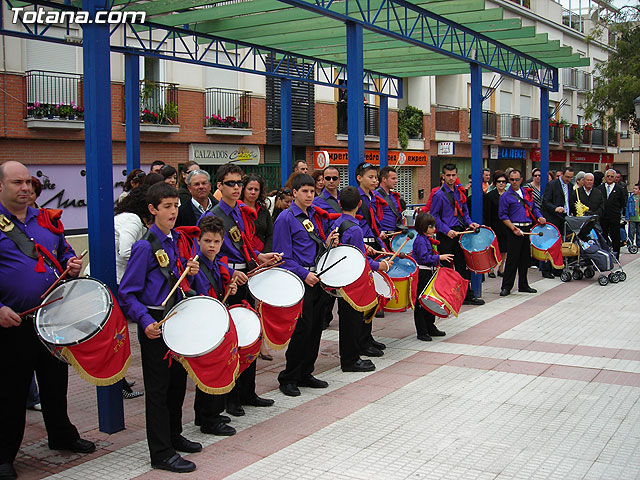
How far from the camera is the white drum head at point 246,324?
5363 millimetres

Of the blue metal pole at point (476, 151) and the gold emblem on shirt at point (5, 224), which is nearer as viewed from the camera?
the gold emblem on shirt at point (5, 224)

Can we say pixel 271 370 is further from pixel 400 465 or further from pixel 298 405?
pixel 400 465

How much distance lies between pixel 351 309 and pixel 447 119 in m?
27.0

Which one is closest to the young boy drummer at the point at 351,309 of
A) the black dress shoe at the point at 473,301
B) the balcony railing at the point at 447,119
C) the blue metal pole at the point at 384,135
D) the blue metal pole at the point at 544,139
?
the black dress shoe at the point at 473,301

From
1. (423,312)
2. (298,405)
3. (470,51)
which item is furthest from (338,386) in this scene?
(470,51)

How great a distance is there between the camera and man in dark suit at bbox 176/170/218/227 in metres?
6.77

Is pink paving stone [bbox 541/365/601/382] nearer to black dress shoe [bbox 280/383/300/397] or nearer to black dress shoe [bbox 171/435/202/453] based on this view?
black dress shoe [bbox 280/383/300/397]

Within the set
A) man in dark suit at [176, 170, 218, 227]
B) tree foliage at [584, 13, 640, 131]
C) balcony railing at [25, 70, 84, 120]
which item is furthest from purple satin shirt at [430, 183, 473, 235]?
tree foliage at [584, 13, 640, 131]

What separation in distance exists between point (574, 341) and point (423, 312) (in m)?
1.76

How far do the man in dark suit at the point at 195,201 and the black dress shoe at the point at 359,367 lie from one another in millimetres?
2081

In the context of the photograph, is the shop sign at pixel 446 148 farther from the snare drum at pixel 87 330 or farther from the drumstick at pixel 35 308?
the drumstick at pixel 35 308

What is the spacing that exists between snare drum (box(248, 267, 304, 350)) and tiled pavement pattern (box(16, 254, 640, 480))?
0.69 meters

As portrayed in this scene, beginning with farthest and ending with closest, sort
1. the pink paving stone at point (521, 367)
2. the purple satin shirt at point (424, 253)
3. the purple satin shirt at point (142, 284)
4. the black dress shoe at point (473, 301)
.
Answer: the black dress shoe at point (473, 301) → the purple satin shirt at point (424, 253) → the pink paving stone at point (521, 367) → the purple satin shirt at point (142, 284)

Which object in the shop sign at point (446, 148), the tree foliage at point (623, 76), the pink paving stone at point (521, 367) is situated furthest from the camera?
the shop sign at point (446, 148)
